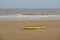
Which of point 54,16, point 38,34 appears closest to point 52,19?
point 54,16

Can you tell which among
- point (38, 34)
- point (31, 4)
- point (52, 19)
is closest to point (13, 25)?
point (38, 34)

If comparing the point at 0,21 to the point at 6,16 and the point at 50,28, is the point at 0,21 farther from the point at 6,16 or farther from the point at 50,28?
the point at 50,28

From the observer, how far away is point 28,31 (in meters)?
1.10

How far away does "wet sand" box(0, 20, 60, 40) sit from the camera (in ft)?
3.51

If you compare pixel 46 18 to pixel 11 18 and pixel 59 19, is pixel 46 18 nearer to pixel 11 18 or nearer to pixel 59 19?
pixel 59 19

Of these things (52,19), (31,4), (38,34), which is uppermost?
(31,4)

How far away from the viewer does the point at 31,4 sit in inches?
56.1

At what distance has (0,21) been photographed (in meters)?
1.06

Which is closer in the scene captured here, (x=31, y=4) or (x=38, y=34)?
(x=38, y=34)

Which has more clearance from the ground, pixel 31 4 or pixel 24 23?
pixel 31 4

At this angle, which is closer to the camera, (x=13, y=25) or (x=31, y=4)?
(x=13, y=25)

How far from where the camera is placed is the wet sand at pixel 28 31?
42.1 inches

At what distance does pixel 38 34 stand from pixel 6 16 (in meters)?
0.32

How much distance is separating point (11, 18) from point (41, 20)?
26cm
